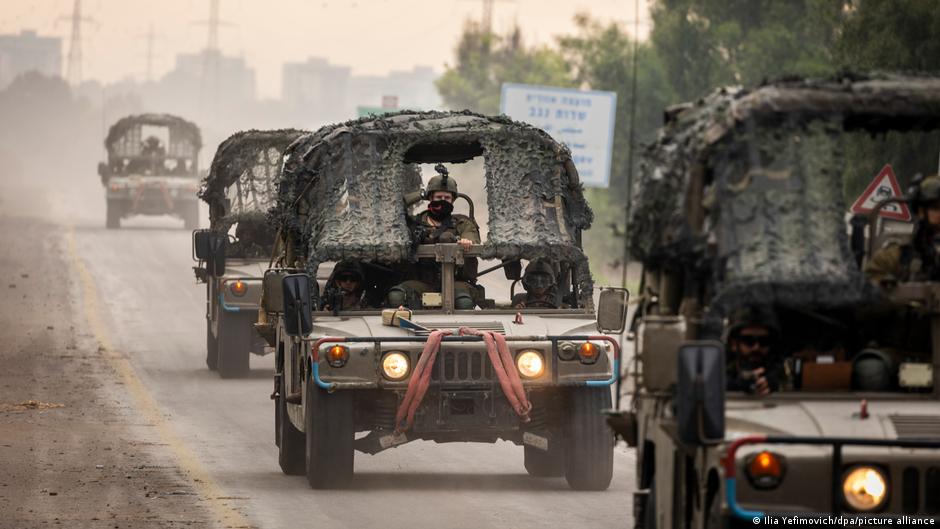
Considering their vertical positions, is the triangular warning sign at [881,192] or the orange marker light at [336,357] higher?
the triangular warning sign at [881,192]

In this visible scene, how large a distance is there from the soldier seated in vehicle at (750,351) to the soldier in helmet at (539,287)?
658 centimetres

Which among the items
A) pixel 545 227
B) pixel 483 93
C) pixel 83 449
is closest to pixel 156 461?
pixel 83 449

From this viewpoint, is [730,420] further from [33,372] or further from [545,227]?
[33,372]

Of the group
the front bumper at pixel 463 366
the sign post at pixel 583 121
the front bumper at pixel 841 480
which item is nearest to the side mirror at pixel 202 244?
the front bumper at pixel 463 366

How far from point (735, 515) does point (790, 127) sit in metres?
1.80

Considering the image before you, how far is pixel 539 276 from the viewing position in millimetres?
15445

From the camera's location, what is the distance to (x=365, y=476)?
601 inches

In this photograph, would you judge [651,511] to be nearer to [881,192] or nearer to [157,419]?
[157,419]

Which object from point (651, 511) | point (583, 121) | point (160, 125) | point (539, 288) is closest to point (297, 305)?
point (539, 288)

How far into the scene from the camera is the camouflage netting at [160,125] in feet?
163

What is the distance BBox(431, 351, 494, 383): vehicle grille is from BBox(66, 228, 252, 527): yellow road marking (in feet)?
5.66

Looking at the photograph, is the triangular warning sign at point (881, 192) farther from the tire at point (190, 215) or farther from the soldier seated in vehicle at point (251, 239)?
the tire at point (190, 215)

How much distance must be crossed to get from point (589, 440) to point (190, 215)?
38.6 m

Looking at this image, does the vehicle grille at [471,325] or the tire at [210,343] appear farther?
the tire at [210,343]
